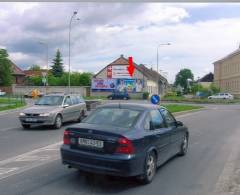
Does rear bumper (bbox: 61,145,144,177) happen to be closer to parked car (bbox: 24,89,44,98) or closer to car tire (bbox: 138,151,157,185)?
car tire (bbox: 138,151,157,185)

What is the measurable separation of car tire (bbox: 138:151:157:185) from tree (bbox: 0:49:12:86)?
6684 centimetres

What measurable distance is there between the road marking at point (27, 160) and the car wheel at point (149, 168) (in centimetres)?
258

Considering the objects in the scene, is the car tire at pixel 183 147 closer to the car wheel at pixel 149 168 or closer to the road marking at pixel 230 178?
the road marking at pixel 230 178

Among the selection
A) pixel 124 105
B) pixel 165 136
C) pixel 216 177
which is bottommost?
pixel 216 177

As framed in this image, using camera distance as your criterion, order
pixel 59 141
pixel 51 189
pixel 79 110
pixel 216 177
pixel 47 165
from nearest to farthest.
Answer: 1. pixel 51 189
2. pixel 216 177
3. pixel 47 165
4. pixel 59 141
5. pixel 79 110

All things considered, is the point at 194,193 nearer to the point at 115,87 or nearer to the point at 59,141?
the point at 59,141

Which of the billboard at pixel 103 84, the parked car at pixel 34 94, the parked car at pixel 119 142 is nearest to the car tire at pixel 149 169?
the parked car at pixel 119 142

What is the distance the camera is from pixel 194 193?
6336 mm

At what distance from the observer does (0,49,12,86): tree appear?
69688 mm

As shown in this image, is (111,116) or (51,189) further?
(111,116)

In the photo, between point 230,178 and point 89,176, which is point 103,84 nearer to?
point 230,178

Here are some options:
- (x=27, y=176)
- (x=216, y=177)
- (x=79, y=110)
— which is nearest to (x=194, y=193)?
(x=216, y=177)

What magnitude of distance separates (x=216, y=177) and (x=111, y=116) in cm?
246

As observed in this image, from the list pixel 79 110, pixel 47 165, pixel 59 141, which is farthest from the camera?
pixel 79 110
